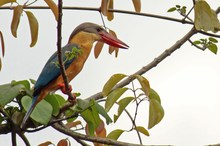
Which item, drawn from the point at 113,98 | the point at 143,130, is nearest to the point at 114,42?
the point at 143,130

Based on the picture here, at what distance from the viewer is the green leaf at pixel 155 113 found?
7.18 feet

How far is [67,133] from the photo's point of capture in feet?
7.95

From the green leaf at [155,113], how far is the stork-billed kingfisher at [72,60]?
1.26 ft

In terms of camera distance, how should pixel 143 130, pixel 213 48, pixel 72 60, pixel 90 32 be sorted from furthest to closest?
pixel 90 32 < pixel 72 60 < pixel 213 48 < pixel 143 130

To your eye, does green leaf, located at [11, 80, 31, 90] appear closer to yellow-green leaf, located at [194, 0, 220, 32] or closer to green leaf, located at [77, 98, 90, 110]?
green leaf, located at [77, 98, 90, 110]

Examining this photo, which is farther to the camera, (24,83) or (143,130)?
(143,130)

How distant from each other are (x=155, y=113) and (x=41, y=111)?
0.48 m

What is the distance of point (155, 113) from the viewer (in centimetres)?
219

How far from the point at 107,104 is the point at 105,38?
111cm

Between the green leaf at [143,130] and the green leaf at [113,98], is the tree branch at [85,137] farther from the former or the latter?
the green leaf at [143,130]

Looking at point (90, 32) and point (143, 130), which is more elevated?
point (90, 32)

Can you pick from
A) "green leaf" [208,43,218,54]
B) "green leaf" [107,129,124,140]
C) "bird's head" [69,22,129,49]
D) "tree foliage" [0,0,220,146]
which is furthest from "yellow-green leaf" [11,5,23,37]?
"green leaf" [208,43,218,54]

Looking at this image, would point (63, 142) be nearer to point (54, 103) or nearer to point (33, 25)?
point (54, 103)

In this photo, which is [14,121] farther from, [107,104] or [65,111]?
[107,104]
